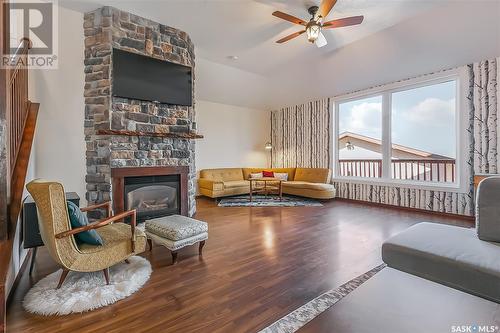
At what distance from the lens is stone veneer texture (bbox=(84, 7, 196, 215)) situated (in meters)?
3.77

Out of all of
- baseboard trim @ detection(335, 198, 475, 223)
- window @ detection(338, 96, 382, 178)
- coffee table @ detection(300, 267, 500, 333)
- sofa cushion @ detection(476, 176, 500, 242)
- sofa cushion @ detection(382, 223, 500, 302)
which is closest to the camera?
coffee table @ detection(300, 267, 500, 333)

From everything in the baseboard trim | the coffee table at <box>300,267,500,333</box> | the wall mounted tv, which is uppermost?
the wall mounted tv

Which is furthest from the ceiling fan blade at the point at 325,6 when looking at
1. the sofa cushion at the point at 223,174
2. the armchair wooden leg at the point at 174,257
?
the sofa cushion at the point at 223,174

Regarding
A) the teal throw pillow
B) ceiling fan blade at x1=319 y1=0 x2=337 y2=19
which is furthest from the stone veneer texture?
ceiling fan blade at x1=319 y1=0 x2=337 y2=19

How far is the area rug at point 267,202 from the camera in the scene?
5.86 m

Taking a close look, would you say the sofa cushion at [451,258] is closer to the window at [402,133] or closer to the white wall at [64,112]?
the window at [402,133]

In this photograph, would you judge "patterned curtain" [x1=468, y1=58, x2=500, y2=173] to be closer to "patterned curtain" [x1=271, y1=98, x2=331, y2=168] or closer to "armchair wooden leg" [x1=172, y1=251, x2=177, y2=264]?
"patterned curtain" [x1=271, y1=98, x2=331, y2=168]

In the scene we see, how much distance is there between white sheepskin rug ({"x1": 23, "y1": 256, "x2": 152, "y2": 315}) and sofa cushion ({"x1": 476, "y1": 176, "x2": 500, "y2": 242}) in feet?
9.58

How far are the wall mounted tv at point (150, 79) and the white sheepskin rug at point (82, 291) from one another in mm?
2684

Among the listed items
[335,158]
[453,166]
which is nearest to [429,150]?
[453,166]

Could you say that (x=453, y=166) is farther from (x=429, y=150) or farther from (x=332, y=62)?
(x=332, y=62)

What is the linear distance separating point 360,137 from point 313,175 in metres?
1.62

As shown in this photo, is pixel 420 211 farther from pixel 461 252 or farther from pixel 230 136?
pixel 230 136

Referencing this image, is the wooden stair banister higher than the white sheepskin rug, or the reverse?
A: the wooden stair banister
